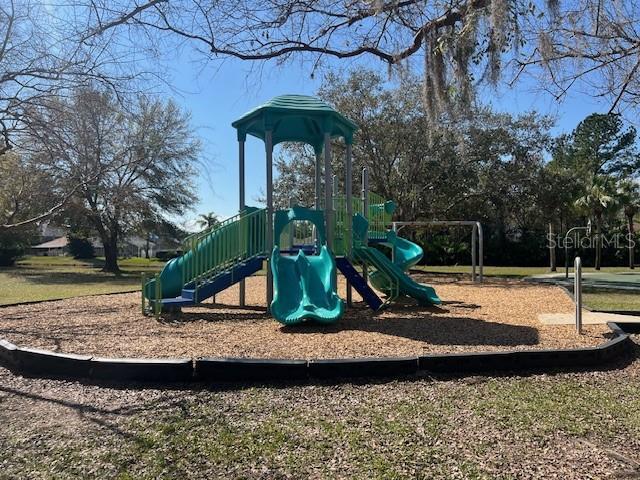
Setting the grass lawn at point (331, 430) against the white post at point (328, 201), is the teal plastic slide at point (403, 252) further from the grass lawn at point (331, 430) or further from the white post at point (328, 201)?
the grass lawn at point (331, 430)

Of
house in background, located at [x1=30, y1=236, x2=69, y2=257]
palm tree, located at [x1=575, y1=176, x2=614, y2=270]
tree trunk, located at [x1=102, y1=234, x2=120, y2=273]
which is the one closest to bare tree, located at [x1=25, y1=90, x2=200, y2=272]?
tree trunk, located at [x1=102, y1=234, x2=120, y2=273]

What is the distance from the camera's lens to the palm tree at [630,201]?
31.5 m

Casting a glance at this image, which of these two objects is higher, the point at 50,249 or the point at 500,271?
the point at 500,271

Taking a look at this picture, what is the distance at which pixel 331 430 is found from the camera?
12.2 ft

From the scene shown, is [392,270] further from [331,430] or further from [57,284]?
[57,284]

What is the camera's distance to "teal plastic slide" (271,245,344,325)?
765 cm

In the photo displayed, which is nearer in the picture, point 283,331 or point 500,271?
point 283,331

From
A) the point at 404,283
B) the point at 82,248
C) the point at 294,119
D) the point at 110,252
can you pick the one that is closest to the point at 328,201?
the point at 294,119

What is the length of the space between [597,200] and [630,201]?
2804mm

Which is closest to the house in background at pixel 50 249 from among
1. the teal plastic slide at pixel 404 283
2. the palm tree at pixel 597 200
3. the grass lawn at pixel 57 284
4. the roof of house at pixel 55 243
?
the roof of house at pixel 55 243

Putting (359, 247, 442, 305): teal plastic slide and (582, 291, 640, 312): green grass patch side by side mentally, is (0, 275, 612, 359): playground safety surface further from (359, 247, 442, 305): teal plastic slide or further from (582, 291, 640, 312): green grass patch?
(582, 291, 640, 312): green grass patch

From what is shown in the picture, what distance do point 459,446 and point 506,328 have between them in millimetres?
4699

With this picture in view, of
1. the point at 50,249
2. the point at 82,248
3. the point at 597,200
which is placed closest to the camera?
the point at 597,200

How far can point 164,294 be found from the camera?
9961 millimetres
